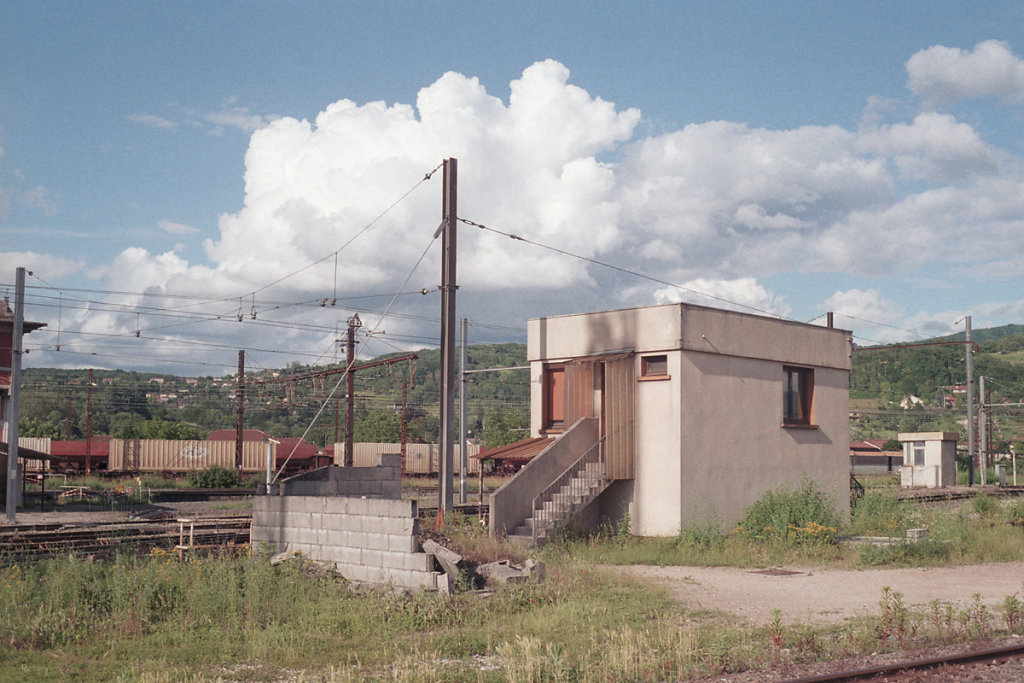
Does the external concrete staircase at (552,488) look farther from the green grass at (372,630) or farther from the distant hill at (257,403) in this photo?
the distant hill at (257,403)

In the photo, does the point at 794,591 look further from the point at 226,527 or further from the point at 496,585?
the point at 226,527

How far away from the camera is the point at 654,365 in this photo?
69.3 ft

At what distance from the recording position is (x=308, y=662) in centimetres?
954

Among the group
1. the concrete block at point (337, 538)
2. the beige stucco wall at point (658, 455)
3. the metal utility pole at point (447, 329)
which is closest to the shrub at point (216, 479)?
the metal utility pole at point (447, 329)

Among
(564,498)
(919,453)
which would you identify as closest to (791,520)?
(564,498)

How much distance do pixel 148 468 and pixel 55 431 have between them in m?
35.3

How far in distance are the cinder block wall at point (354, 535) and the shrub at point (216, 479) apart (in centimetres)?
3485

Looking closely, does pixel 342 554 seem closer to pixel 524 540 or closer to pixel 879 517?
pixel 524 540

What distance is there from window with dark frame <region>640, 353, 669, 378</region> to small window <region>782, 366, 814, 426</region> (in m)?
4.20

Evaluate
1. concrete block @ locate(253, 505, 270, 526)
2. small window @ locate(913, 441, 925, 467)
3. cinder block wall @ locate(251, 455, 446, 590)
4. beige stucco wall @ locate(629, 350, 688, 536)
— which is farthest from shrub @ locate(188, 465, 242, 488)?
small window @ locate(913, 441, 925, 467)

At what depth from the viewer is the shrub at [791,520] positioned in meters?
19.0

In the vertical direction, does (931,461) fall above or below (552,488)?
below

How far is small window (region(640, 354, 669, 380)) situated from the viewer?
20.8 meters

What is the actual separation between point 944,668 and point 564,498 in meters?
11.5
